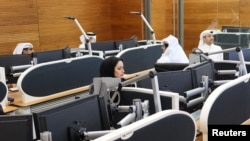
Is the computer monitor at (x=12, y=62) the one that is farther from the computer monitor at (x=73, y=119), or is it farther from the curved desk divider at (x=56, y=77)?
the computer monitor at (x=73, y=119)

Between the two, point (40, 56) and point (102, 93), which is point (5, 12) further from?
point (102, 93)

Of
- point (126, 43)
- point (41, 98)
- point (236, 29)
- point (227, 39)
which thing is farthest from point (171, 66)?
point (236, 29)

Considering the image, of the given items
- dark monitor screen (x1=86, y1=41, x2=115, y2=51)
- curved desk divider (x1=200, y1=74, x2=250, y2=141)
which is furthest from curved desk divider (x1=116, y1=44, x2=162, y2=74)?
curved desk divider (x1=200, y1=74, x2=250, y2=141)

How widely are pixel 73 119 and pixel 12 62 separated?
218 centimetres

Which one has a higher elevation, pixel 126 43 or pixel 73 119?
pixel 126 43

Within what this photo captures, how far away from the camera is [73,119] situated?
1.56m

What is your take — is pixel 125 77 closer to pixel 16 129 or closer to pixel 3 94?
pixel 3 94

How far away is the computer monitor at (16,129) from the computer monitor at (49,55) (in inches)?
87.7

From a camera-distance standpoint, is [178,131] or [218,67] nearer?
[178,131]

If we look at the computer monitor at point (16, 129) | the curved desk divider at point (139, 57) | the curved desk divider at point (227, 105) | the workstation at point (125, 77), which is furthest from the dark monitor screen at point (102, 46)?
the computer monitor at point (16, 129)

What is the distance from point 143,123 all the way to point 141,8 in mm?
Result: 6024

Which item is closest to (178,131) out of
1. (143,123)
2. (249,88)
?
(143,123)

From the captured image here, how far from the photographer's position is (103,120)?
1678mm

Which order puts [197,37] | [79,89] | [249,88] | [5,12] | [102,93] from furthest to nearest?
1. [197,37]
2. [5,12]
3. [79,89]
4. [249,88]
5. [102,93]
